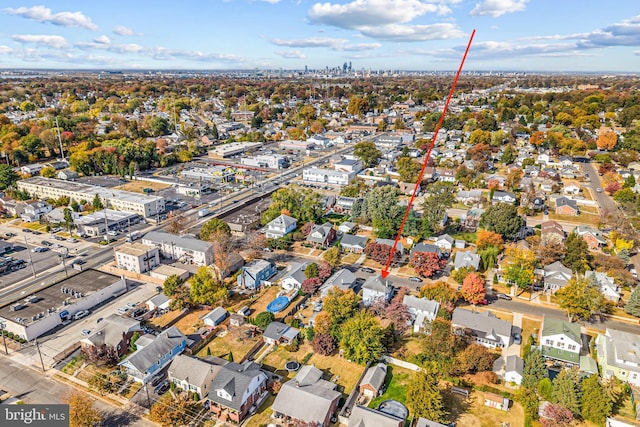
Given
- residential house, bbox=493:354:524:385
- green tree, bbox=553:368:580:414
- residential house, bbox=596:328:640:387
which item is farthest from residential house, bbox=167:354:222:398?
residential house, bbox=596:328:640:387

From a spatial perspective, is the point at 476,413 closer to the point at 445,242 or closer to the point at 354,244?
the point at 354,244

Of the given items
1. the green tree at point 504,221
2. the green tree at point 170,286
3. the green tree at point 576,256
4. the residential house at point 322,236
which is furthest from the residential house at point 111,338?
the green tree at point 576,256

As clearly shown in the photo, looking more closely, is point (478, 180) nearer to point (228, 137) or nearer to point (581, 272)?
point (581, 272)

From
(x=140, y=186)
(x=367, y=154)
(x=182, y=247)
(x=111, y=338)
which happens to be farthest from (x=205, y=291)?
(x=367, y=154)

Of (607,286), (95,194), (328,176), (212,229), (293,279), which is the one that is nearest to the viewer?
(607,286)

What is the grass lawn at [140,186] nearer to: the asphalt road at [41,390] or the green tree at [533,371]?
the asphalt road at [41,390]

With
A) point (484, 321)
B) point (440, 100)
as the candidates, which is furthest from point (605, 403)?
point (440, 100)

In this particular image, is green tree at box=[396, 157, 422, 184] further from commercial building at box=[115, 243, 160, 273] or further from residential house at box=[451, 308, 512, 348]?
commercial building at box=[115, 243, 160, 273]
